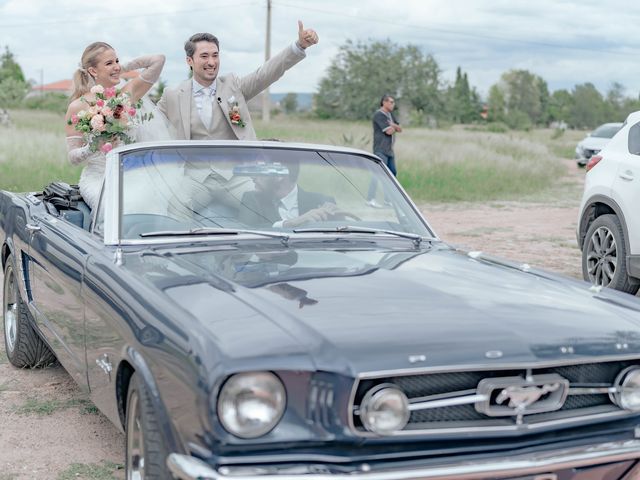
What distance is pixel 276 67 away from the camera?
6.95 metres

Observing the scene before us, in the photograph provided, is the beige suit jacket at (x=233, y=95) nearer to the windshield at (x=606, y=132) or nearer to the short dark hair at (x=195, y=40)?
the short dark hair at (x=195, y=40)

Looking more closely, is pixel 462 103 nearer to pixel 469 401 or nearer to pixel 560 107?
pixel 560 107

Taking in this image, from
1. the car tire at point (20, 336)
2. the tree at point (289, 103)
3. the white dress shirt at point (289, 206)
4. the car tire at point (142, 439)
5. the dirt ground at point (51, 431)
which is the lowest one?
the dirt ground at point (51, 431)

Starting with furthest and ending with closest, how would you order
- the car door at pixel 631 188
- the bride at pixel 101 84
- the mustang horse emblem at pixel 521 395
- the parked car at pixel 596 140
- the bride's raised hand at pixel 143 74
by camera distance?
1. the parked car at pixel 596 140
2. the car door at pixel 631 188
3. the bride's raised hand at pixel 143 74
4. the bride at pixel 101 84
5. the mustang horse emblem at pixel 521 395

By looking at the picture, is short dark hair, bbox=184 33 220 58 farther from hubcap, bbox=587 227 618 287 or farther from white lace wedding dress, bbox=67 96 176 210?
hubcap, bbox=587 227 618 287

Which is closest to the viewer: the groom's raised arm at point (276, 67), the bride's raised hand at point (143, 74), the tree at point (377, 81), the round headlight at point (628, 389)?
the round headlight at point (628, 389)

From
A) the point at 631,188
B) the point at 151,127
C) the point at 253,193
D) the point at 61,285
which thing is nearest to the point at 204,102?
the point at 151,127

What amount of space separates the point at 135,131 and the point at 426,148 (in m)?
24.4

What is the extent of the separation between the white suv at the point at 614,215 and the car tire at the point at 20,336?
15.5 feet

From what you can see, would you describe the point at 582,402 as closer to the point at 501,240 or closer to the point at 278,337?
the point at 278,337

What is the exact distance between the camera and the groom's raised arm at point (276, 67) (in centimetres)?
684

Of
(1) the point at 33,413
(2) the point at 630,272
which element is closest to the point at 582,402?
(1) the point at 33,413

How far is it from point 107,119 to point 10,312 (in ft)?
4.44

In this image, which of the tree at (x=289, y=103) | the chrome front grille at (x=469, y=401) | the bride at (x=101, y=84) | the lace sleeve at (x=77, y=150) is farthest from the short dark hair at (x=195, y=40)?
the tree at (x=289, y=103)
